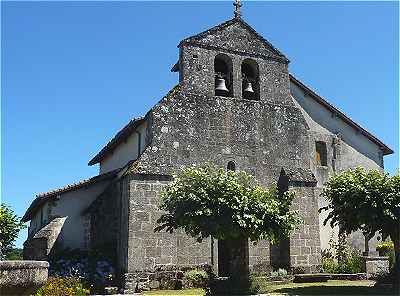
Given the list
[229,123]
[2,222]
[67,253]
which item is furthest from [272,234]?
[2,222]

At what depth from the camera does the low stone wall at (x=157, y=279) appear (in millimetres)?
18484

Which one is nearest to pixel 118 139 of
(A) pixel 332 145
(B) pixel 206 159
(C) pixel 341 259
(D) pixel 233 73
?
(B) pixel 206 159

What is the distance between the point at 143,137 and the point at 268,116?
601 cm

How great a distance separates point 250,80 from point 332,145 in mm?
5841

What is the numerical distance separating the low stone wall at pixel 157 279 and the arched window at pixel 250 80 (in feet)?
28.7

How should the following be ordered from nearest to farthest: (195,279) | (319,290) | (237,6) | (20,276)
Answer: (20,276)
(319,290)
(195,279)
(237,6)

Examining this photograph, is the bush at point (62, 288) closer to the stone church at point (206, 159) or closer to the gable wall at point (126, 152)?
the stone church at point (206, 159)

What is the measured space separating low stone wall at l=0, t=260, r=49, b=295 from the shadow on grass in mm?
10079

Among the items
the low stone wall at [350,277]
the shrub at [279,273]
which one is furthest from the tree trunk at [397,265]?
the shrub at [279,273]

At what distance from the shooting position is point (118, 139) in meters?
25.0

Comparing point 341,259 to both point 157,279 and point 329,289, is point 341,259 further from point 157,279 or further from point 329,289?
point 157,279

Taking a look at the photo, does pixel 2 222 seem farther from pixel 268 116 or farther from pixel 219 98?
pixel 268 116

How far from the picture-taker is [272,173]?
73.3ft

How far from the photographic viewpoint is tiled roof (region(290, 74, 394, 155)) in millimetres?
25266
